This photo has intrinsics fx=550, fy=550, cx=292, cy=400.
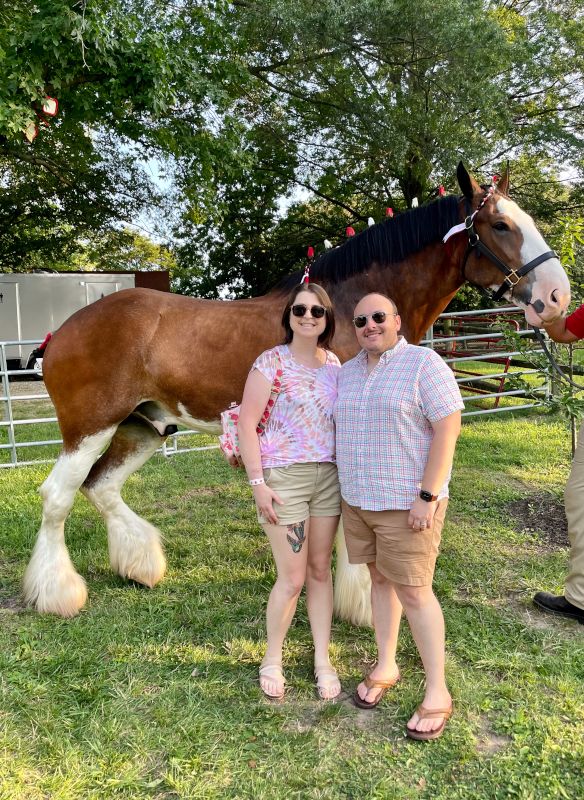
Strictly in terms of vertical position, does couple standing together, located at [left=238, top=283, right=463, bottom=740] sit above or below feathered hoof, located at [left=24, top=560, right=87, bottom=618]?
above

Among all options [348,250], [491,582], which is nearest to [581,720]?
[491,582]

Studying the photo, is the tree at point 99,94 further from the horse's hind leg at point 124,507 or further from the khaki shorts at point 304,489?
the khaki shorts at point 304,489

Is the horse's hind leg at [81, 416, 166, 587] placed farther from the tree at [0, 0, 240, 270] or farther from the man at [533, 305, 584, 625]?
the tree at [0, 0, 240, 270]

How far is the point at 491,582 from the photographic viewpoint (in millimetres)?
3588

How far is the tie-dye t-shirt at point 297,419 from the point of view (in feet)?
7.91

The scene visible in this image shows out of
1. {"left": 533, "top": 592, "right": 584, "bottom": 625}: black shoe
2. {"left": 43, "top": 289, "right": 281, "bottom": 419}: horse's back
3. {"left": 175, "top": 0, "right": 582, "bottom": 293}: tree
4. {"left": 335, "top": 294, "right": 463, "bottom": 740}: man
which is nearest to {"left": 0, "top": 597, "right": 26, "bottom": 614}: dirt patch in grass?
{"left": 43, "top": 289, "right": 281, "bottom": 419}: horse's back

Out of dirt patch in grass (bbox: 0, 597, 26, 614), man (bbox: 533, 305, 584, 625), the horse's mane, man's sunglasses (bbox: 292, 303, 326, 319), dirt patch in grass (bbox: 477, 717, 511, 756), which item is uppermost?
the horse's mane

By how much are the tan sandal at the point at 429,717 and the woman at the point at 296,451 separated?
41 centimetres

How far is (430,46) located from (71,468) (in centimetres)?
996

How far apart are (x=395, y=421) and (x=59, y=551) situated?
8.01 feet

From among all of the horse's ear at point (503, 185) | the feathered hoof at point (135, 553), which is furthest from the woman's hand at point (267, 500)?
the horse's ear at point (503, 185)

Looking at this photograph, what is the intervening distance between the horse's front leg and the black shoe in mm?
1038

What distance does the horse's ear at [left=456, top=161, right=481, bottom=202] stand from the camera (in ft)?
10.1

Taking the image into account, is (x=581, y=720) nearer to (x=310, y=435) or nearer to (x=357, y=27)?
(x=310, y=435)
